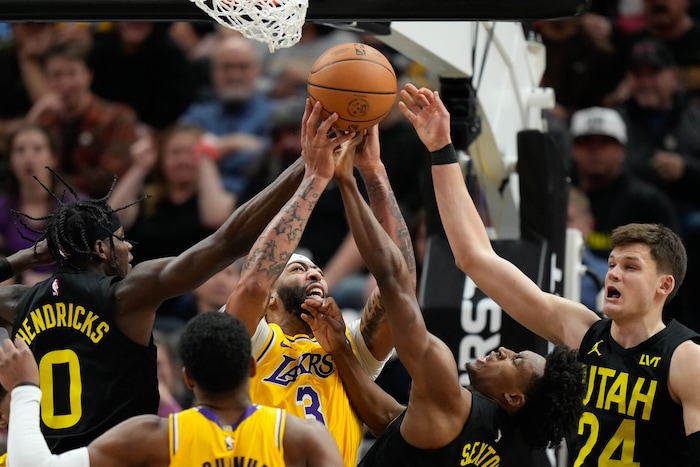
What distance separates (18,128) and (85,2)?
18.1 ft

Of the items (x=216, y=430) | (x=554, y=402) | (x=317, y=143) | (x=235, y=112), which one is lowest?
(x=554, y=402)

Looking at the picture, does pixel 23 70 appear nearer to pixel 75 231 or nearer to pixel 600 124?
pixel 600 124

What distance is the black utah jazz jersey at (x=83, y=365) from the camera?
5.41 meters

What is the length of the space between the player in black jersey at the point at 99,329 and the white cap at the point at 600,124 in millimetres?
5548

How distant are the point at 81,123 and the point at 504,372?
6.49 metres

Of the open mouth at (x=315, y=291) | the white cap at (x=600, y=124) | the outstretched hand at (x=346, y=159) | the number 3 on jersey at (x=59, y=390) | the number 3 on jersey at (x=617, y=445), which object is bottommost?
the number 3 on jersey at (x=617, y=445)

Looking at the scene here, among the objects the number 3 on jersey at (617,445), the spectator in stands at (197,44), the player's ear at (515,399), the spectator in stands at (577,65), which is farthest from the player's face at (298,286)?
the spectator in stands at (577,65)

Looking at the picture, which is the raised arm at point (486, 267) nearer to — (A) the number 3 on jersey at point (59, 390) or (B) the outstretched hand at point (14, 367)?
(A) the number 3 on jersey at point (59, 390)

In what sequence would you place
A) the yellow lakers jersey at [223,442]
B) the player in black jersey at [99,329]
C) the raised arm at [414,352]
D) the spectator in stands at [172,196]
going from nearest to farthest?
the yellow lakers jersey at [223,442] → the raised arm at [414,352] → the player in black jersey at [99,329] → the spectator in stands at [172,196]

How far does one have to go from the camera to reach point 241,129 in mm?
11102

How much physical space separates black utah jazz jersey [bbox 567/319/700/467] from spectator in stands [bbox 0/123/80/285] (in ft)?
19.1

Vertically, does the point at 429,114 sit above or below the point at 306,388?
above

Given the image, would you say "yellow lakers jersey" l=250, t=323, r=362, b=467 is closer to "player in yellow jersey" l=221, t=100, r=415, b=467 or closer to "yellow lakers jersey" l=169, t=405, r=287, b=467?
"player in yellow jersey" l=221, t=100, r=415, b=467

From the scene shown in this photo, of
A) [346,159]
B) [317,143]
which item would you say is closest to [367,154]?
[346,159]
